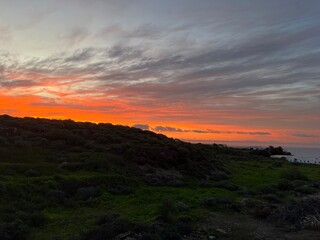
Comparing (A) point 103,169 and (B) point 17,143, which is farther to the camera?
(B) point 17,143

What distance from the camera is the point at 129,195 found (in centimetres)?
2395

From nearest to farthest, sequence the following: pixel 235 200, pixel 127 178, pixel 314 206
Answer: pixel 314 206, pixel 235 200, pixel 127 178

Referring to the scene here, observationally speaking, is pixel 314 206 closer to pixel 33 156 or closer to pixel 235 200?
pixel 235 200

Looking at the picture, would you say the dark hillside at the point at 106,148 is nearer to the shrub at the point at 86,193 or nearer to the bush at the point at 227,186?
the bush at the point at 227,186

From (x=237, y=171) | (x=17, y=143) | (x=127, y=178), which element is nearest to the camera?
(x=127, y=178)

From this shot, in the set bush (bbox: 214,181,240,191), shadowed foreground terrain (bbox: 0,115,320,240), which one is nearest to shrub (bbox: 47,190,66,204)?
shadowed foreground terrain (bbox: 0,115,320,240)

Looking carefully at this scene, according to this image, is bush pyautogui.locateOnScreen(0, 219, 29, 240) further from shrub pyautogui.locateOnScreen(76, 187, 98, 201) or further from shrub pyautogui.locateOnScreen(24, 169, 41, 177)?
shrub pyautogui.locateOnScreen(24, 169, 41, 177)

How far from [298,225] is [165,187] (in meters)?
10.5

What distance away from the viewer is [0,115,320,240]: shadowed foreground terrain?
1700 cm

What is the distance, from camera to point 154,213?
19156 mm

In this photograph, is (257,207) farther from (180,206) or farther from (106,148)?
(106,148)

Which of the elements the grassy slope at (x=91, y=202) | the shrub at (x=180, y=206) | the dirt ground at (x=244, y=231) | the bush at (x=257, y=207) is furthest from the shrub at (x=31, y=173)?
the bush at (x=257, y=207)

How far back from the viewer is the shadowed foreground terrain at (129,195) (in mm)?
17000

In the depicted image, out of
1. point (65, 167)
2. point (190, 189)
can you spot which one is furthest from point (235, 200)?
point (65, 167)
